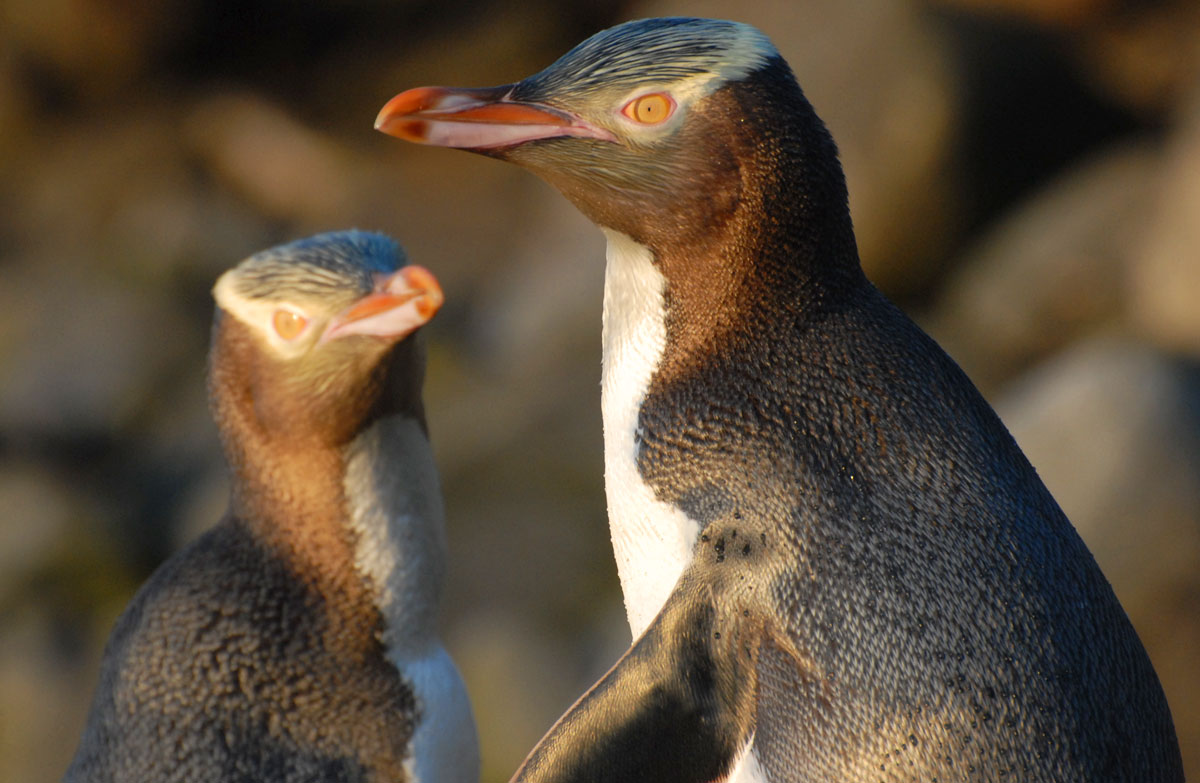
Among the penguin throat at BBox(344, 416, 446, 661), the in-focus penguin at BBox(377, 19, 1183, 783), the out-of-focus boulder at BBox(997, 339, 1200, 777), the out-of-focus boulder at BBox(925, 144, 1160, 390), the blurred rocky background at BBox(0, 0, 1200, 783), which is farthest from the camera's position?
the out-of-focus boulder at BBox(925, 144, 1160, 390)

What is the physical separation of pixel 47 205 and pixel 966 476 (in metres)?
6.29

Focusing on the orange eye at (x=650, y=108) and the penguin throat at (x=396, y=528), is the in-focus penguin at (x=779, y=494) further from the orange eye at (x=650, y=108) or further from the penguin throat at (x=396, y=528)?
the penguin throat at (x=396, y=528)

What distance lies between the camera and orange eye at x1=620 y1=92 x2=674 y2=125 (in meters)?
1.13

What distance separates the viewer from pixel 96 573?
4.82 metres

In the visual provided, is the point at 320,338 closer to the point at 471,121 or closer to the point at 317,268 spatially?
the point at 317,268

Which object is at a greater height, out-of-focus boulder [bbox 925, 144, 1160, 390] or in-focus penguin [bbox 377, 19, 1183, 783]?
in-focus penguin [bbox 377, 19, 1183, 783]

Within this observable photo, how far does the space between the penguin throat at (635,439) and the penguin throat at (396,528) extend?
0.41 meters

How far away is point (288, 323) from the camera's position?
4.99ft

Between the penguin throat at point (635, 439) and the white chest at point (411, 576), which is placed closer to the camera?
the penguin throat at point (635, 439)

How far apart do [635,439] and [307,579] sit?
56cm

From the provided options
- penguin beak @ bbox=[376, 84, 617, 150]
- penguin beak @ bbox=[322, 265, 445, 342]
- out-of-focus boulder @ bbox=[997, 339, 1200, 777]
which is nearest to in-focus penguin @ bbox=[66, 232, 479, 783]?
penguin beak @ bbox=[322, 265, 445, 342]

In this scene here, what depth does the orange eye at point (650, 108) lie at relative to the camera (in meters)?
1.13

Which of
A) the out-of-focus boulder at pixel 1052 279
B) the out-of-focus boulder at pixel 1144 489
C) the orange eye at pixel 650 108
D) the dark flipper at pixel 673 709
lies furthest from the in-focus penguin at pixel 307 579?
the out-of-focus boulder at pixel 1052 279

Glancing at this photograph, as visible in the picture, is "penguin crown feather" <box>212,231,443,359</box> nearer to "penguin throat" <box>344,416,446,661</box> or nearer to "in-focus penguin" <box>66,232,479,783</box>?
"in-focus penguin" <box>66,232,479,783</box>
